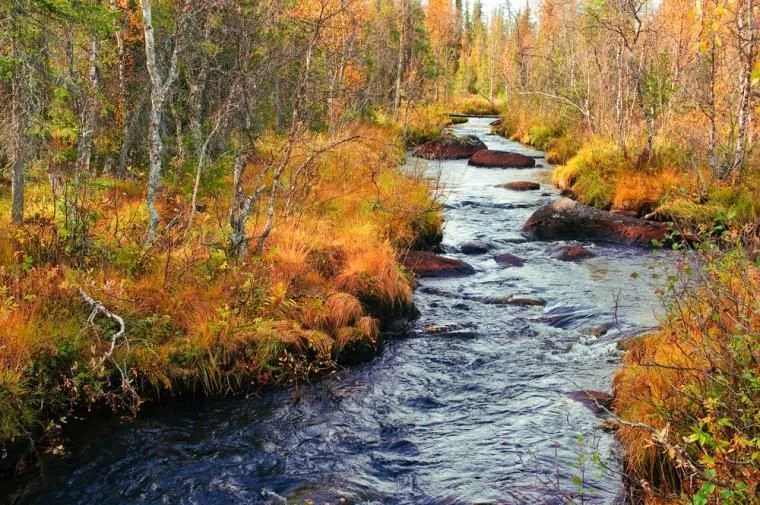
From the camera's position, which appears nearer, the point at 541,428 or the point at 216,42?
the point at 541,428

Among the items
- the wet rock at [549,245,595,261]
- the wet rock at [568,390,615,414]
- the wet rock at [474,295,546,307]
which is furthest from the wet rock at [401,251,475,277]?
the wet rock at [568,390,615,414]

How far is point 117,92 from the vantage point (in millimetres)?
13078

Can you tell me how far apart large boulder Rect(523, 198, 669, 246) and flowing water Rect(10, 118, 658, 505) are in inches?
164

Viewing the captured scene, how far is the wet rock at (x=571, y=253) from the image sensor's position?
12336 millimetres

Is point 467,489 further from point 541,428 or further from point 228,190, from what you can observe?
point 228,190

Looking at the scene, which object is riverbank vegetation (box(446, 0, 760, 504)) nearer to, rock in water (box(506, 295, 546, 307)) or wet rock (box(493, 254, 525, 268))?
rock in water (box(506, 295, 546, 307))

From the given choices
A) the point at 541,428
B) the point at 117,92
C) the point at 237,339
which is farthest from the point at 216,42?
the point at 541,428

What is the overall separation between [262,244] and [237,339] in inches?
80.6

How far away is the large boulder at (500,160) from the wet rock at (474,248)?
1041 centimetres

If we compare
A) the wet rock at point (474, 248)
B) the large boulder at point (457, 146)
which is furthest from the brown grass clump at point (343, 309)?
the large boulder at point (457, 146)

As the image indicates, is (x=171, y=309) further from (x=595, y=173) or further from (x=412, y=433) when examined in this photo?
(x=595, y=173)

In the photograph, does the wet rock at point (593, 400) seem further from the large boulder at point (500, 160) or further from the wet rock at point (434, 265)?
the large boulder at point (500, 160)

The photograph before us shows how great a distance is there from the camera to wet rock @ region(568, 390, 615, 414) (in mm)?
6289

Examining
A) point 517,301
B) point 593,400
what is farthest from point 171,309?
point 517,301
